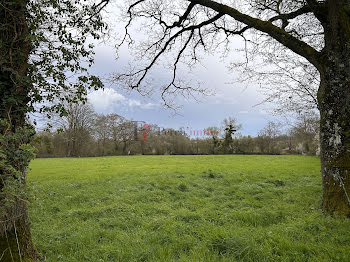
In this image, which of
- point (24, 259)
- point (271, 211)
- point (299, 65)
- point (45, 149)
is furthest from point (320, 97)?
point (45, 149)

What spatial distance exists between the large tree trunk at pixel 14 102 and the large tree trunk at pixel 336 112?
6.34m

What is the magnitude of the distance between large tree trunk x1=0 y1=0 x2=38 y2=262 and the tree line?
36.4 metres

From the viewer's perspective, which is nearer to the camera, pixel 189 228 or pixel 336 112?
pixel 189 228

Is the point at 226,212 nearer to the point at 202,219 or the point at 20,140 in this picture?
the point at 202,219

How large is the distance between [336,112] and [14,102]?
662 cm

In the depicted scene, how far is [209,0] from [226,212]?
6.18 meters

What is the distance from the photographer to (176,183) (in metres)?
9.75

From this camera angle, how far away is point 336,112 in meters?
5.35

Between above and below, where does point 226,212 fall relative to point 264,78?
below

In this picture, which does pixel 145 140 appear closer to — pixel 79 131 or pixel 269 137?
pixel 79 131

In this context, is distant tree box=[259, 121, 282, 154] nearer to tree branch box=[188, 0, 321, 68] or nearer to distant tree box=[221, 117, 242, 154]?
distant tree box=[221, 117, 242, 154]

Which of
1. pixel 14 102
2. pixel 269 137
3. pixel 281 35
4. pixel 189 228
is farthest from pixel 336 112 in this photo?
pixel 269 137

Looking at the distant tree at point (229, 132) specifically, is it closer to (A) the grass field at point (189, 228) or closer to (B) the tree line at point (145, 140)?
(B) the tree line at point (145, 140)

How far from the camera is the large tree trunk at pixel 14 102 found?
10.3 feet
